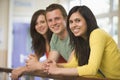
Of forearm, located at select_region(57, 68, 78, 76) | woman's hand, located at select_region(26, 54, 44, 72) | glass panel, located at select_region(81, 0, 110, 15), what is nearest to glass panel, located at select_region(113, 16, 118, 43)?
glass panel, located at select_region(81, 0, 110, 15)

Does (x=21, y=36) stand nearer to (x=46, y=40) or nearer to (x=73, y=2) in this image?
(x=73, y=2)

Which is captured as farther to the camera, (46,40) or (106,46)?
(46,40)

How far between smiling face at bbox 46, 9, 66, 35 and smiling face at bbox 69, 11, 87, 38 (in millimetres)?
446

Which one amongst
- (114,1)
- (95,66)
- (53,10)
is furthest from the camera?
(114,1)

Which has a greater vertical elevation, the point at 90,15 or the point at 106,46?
the point at 90,15

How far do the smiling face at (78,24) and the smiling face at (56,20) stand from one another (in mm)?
446

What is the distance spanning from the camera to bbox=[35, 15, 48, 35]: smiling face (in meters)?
2.83

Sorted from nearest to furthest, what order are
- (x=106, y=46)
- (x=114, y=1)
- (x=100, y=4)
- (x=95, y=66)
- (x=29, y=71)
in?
(x=95, y=66) → (x=106, y=46) → (x=29, y=71) → (x=114, y=1) → (x=100, y=4)

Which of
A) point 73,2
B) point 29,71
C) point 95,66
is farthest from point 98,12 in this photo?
point 95,66

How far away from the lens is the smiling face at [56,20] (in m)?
2.40

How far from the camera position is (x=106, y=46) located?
1841mm

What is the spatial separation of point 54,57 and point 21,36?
336 cm

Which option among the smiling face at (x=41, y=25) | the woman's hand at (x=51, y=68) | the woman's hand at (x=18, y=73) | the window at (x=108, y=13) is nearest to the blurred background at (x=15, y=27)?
the window at (x=108, y=13)

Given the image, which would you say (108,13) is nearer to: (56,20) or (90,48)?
(56,20)
